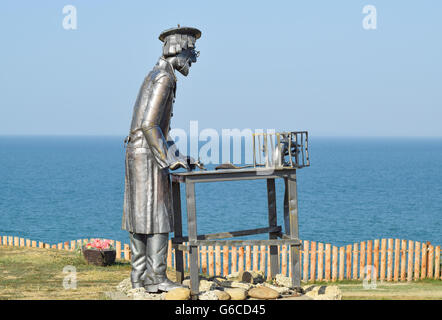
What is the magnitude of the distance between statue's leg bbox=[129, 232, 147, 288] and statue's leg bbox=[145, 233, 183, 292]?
→ 13 centimetres

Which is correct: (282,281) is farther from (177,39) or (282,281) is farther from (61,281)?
(61,281)

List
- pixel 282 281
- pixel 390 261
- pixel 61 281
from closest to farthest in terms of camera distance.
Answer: pixel 282 281, pixel 61 281, pixel 390 261

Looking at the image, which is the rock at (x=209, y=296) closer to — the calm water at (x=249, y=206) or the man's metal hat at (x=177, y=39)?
the man's metal hat at (x=177, y=39)

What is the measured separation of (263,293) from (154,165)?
2520 millimetres

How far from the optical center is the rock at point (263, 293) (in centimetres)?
938

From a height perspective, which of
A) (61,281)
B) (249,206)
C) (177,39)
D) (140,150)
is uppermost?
(177,39)

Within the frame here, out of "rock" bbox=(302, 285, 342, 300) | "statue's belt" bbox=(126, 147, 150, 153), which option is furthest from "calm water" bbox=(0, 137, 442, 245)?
"statue's belt" bbox=(126, 147, 150, 153)

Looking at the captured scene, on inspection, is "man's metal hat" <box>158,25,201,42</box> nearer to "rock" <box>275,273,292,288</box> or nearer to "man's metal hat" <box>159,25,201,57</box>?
"man's metal hat" <box>159,25,201,57</box>

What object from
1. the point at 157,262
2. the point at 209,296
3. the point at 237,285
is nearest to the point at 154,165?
the point at 157,262

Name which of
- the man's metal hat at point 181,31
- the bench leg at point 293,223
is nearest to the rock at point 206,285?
the bench leg at point 293,223

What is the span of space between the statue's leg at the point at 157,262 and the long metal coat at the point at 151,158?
0.68ft

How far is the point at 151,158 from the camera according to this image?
9.36 m

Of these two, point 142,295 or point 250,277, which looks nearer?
point 142,295

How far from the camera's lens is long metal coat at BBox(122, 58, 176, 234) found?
362 inches
